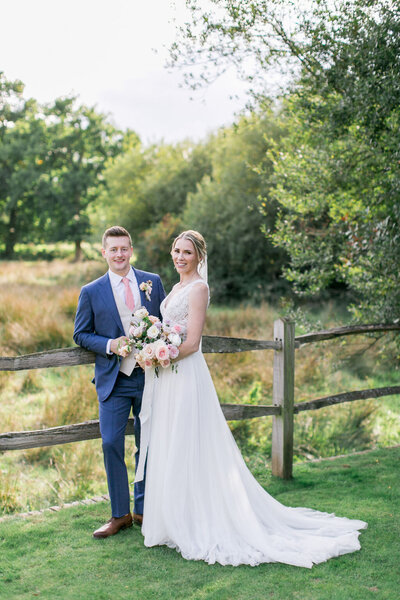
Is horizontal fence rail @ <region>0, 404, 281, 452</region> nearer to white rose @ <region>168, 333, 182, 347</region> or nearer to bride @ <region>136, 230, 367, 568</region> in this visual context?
bride @ <region>136, 230, 367, 568</region>

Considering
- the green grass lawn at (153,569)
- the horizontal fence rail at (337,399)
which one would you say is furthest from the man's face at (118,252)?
the horizontal fence rail at (337,399)

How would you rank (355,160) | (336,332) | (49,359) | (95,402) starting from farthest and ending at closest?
1. (95,402)
2. (355,160)
3. (336,332)
4. (49,359)

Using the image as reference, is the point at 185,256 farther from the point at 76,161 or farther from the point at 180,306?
the point at 76,161

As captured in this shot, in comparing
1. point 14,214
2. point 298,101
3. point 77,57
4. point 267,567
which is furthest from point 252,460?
point 14,214

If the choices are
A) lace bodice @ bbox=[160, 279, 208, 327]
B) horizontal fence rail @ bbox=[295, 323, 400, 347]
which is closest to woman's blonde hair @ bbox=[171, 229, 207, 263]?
lace bodice @ bbox=[160, 279, 208, 327]

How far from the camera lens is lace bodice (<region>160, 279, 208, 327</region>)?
413 centimetres

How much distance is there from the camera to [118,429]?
13.5 ft

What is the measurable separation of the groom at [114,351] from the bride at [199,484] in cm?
16

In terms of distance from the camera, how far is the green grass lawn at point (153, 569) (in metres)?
3.30

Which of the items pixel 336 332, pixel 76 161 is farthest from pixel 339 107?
pixel 76 161

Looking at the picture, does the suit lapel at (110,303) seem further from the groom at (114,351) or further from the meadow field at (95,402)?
the meadow field at (95,402)

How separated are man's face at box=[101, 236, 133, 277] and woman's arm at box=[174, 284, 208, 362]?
0.54 metres

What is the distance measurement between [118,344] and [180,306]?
0.52m

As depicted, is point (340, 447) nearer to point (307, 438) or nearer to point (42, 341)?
point (307, 438)
